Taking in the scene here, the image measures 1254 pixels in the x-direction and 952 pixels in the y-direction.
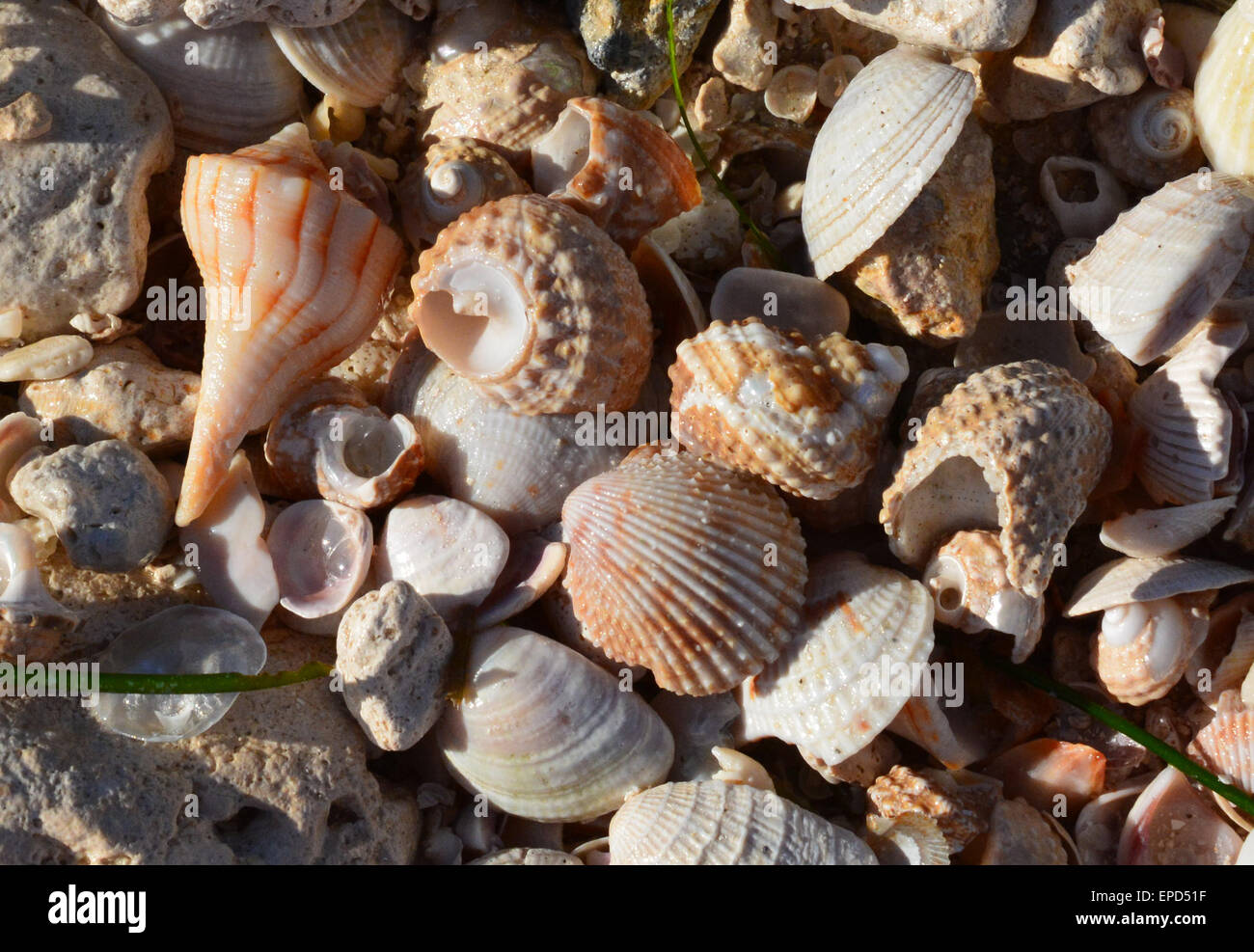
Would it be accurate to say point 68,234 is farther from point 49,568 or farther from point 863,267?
point 863,267

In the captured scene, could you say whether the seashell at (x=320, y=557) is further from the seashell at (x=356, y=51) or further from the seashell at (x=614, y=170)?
the seashell at (x=356, y=51)

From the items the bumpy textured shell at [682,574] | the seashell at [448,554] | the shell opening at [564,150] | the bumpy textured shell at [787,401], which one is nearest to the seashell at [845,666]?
the bumpy textured shell at [682,574]

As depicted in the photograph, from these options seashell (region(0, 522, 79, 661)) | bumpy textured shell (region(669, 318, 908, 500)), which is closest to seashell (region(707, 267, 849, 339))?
bumpy textured shell (region(669, 318, 908, 500))

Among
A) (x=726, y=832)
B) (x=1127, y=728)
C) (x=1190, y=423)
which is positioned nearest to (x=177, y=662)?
(x=726, y=832)

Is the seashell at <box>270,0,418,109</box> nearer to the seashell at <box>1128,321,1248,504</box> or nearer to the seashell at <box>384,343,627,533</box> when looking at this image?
the seashell at <box>384,343,627,533</box>

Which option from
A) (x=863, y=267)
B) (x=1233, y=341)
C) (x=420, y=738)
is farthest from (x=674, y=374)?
(x=1233, y=341)
